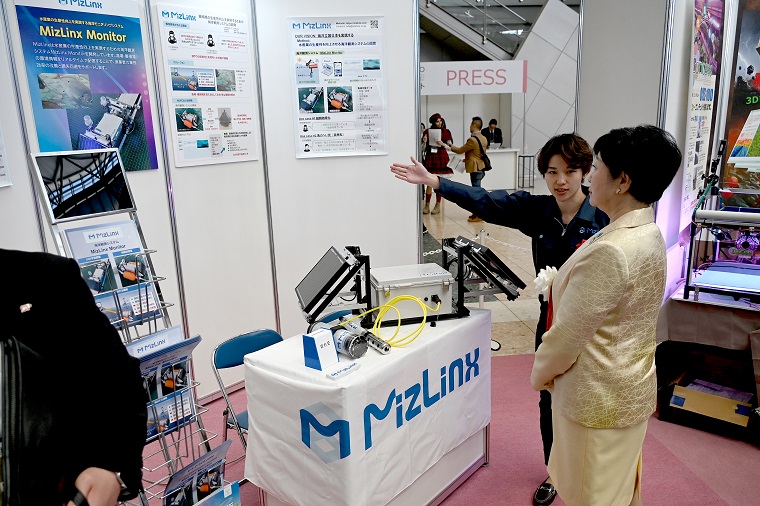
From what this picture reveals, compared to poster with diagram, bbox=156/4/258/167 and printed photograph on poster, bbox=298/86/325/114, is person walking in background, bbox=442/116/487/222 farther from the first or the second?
poster with diagram, bbox=156/4/258/167

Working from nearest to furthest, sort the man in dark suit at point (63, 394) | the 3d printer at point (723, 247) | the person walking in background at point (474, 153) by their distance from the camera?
the man in dark suit at point (63, 394) < the 3d printer at point (723, 247) < the person walking in background at point (474, 153)

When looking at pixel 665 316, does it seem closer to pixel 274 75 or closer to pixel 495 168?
pixel 274 75

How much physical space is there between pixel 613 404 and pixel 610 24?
2.78m

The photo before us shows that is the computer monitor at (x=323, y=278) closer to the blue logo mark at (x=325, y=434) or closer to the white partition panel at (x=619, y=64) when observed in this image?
the blue logo mark at (x=325, y=434)

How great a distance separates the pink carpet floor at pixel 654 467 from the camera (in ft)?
8.32

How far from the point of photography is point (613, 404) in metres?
1.68

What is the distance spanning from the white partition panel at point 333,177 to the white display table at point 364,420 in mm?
1594

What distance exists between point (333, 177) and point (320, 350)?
6.71 ft

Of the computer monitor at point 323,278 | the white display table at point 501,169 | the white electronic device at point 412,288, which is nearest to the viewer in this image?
the computer monitor at point 323,278

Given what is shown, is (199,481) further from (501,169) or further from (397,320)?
(501,169)

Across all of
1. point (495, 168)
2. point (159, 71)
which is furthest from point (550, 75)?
point (159, 71)

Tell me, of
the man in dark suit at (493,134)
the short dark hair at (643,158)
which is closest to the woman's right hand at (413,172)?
the short dark hair at (643,158)

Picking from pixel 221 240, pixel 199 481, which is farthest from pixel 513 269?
pixel 199 481

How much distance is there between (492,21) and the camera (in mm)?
11477
